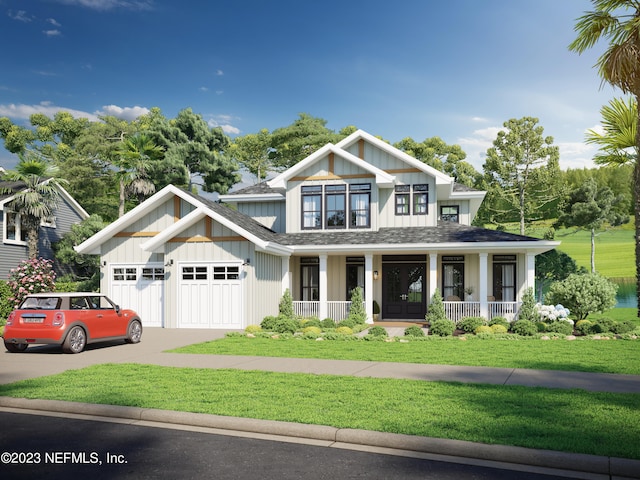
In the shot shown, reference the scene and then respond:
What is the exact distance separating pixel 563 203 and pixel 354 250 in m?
32.6

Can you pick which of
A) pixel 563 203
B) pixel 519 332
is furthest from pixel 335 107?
pixel 519 332

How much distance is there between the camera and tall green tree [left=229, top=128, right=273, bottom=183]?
5625cm

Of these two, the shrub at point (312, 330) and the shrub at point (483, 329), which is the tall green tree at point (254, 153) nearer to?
the shrub at point (312, 330)

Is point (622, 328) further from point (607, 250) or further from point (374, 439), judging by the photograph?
point (607, 250)

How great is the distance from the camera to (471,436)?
6316 millimetres

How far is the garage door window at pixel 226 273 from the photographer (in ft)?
70.2

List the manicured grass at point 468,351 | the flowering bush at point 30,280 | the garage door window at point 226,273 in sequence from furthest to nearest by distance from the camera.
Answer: the flowering bush at point 30,280 < the garage door window at point 226,273 < the manicured grass at point 468,351

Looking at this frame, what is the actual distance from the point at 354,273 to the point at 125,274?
9.84m

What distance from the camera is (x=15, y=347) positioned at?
48.5ft

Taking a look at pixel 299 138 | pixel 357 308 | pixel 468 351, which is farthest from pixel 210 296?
pixel 299 138

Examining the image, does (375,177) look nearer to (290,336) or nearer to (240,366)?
(290,336)

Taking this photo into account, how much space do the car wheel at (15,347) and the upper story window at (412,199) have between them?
633 inches

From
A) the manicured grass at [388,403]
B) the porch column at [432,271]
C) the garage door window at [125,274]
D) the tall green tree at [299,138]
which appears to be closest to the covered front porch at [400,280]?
the porch column at [432,271]

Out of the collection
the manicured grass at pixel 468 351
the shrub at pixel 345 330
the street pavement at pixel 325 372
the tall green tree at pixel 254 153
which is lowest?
the shrub at pixel 345 330
